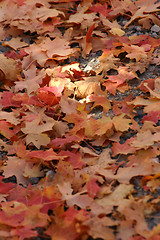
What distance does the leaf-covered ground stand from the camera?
1.52m

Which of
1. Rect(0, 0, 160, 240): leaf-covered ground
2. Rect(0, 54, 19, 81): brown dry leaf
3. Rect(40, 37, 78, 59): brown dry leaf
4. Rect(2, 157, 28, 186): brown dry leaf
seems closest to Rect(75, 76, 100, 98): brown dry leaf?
Rect(0, 0, 160, 240): leaf-covered ground

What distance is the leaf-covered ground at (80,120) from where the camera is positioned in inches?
59.7

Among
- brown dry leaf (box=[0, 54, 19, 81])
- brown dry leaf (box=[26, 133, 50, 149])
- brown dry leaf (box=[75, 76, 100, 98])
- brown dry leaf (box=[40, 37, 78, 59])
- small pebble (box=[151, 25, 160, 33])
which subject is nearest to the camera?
brown dry leaf (box=[26, 133, 50, 149])

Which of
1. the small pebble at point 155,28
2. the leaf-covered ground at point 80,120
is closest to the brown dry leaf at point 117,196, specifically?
the leaf-covered ground at point 80,120

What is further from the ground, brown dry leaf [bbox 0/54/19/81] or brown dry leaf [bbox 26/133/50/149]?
brown dry leaf [bbox 0/54/19/81]

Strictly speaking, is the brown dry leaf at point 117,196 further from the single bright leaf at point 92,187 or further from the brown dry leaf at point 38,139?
the brown dry leaf at point 38,139

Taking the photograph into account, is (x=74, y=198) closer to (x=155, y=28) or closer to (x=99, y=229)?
(x=99, y=229)

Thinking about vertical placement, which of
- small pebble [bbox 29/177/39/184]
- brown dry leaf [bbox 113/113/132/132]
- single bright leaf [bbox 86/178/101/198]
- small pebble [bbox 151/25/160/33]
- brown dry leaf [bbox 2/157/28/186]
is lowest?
small pebble [bbox 29/177/39/184]

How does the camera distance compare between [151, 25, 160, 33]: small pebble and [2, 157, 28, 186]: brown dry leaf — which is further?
[151, 25, 160, 33]: small pebble

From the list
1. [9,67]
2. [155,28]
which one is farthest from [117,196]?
[155,28]

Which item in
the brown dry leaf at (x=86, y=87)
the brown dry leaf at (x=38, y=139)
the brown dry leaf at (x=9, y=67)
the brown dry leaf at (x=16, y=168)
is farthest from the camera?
the brown dry leaf at (x=9, y=67)

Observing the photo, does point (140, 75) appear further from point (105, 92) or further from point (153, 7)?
point (153, 7)

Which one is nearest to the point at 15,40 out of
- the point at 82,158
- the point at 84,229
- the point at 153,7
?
the point at 153,7

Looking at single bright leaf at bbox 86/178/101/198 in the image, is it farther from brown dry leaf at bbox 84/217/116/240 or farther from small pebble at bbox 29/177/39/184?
small pebble at bbox 29/177/39/184
